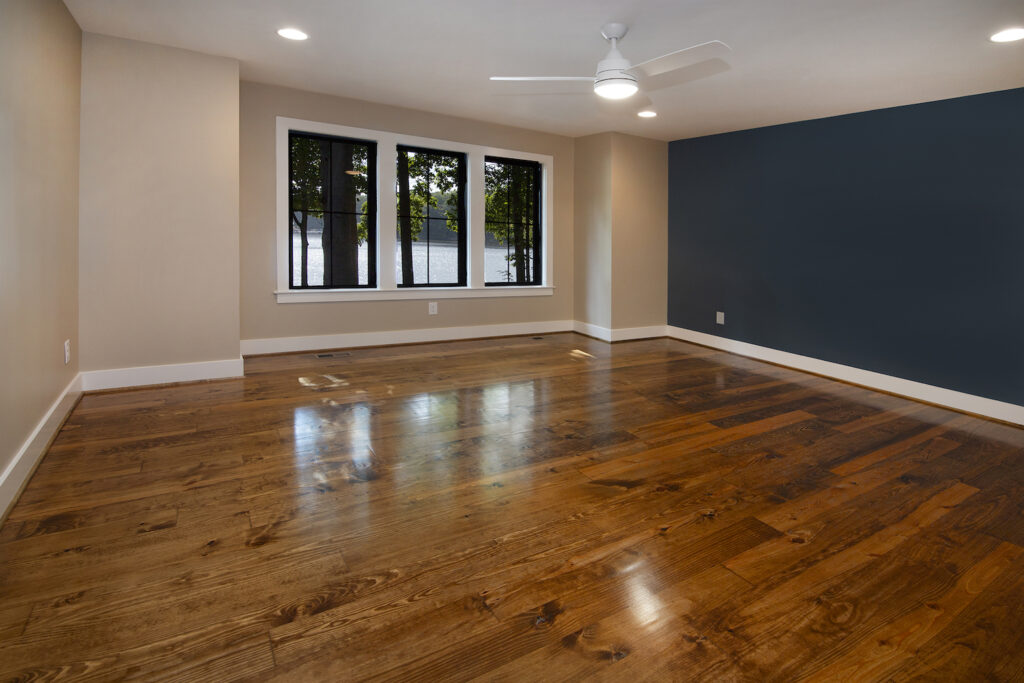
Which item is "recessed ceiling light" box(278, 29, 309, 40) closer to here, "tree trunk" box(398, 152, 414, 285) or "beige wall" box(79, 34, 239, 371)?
"beige wall" box(79, 34, 239, 371)

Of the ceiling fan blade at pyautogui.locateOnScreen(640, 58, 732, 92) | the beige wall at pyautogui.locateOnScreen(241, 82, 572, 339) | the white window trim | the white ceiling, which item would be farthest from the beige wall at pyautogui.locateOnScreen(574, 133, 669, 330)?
the ceiling fan blade at pyautogui.locateOnScreen(640, 58, 732, 92)

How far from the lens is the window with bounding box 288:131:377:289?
4949 millimetres

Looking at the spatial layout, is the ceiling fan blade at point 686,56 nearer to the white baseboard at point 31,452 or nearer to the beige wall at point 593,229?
the beige wall at point 593,229

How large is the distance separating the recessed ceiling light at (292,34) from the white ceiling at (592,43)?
60 mm

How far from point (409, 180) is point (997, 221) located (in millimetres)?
4702

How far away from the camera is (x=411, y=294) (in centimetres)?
552

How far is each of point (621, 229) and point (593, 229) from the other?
331 millimetres

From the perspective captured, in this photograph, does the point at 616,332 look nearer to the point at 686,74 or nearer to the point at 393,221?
the point at 393,221

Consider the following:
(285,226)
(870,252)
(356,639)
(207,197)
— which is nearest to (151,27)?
(207,197)

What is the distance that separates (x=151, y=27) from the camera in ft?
11.1

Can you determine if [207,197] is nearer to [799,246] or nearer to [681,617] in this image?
[681,617]

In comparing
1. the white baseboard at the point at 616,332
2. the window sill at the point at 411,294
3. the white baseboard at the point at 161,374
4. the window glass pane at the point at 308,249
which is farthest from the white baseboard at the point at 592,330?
the white baseboard at the point at 161,374

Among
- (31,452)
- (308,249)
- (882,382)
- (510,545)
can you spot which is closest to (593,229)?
(308,249)

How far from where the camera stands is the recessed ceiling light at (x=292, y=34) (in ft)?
11.1
